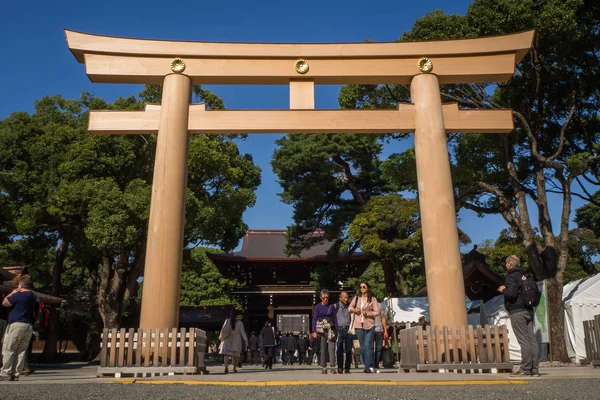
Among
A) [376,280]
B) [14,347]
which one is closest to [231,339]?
[14,347]

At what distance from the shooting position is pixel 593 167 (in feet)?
44.4

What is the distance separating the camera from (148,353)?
24.5 feet

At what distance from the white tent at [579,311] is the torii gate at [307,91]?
6.11m

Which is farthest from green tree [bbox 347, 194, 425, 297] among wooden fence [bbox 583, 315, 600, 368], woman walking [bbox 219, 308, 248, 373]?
woman walking [bbox 219, 308, 248, 373]

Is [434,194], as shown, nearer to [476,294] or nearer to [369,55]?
[369,55]

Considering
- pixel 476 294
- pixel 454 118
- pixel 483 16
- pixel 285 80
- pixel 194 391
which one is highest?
pixel 483 16

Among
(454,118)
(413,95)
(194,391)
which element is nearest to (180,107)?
(413,95)

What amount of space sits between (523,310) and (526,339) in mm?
353

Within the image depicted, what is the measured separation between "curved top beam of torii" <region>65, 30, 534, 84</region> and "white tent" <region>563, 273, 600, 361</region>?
21.6ft

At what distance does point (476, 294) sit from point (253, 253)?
14.1m

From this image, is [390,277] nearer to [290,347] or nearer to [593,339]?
[290,347]

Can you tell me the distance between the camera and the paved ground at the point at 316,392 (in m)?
4.29

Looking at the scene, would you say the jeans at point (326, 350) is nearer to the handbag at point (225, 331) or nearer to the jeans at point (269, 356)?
the handbag at point (225, 331)

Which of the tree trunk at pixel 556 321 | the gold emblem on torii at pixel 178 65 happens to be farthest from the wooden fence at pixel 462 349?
the gold emblem on torii at pixel 178 65
